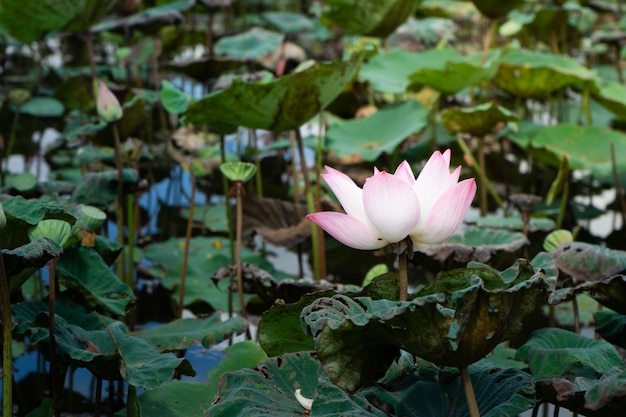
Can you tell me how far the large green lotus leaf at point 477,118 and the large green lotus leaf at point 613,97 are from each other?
23.5 inches

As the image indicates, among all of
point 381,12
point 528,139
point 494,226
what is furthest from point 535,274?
point 381,12

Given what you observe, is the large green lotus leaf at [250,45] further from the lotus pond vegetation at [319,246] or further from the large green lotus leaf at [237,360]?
the large green lotus leaf at [237,360]

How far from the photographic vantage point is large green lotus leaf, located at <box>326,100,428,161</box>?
7.82 ft

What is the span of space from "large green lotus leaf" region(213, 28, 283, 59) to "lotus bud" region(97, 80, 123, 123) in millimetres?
1360

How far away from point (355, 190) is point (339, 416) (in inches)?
9.1

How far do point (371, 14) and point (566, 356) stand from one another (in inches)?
78.6

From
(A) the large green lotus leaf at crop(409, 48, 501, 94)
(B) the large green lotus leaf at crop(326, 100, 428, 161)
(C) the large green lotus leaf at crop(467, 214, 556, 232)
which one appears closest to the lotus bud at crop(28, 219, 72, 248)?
(C) the large green lotus leaf at crop(467, 214, 556, 232)

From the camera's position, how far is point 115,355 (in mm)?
A: 987

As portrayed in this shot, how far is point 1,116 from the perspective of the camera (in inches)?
156

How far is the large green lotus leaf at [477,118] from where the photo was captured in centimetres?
217

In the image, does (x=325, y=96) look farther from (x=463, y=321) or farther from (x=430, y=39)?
(x=430, y=39)

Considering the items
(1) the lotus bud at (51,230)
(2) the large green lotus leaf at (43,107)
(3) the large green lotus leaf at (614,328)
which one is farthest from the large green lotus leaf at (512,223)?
(2) the large green lotus leaf at (43,107)

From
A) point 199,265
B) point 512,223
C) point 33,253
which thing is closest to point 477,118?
point 512,223

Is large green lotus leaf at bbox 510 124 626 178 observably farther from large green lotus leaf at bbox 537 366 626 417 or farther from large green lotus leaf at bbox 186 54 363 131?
large green lotus leaf at bbox 537 366 626 417
